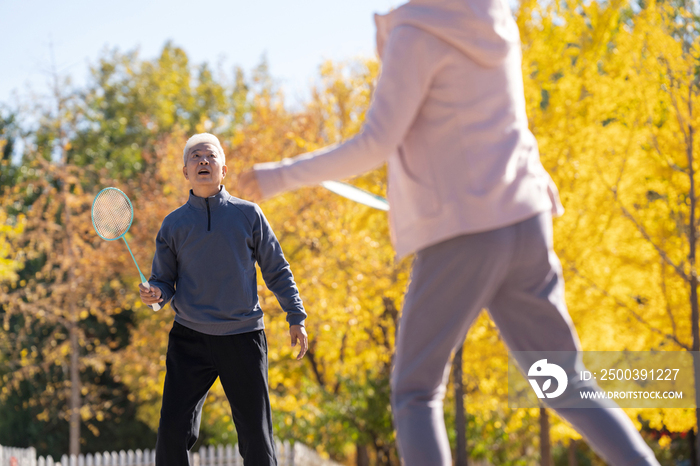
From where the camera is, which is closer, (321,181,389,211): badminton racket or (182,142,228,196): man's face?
(321,181,389,211): badminton racket

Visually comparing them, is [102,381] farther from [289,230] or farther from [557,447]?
[557,447]

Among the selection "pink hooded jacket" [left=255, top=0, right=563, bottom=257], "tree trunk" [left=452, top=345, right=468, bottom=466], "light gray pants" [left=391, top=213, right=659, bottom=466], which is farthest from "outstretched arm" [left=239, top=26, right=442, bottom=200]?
"tree trunk" [left=452, top=345, right=468, bottom=466]

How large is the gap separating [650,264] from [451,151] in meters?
7.58

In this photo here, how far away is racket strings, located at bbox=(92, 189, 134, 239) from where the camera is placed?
2.72 metres

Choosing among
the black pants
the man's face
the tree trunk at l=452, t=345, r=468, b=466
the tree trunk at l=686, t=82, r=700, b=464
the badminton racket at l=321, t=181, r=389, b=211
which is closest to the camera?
the badminton racket at l=321, t=181, r=389, b=211

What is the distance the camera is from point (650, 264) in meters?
8.29

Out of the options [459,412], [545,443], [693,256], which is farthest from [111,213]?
[545,443]

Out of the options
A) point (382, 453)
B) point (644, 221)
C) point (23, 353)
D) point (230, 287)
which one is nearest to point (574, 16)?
point (644, 221)

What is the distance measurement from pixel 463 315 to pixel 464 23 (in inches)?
30.3

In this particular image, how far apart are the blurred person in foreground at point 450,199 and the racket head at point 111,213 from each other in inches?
50.5

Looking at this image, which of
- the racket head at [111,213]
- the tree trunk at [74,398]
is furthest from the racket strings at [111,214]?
the tree trunk at [74,398]

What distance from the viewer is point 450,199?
5.41 feet

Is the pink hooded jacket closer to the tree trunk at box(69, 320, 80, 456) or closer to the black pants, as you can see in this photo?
the black pants

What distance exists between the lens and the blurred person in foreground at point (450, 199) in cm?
164
